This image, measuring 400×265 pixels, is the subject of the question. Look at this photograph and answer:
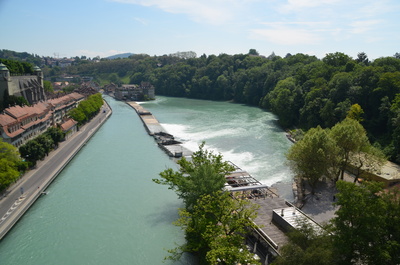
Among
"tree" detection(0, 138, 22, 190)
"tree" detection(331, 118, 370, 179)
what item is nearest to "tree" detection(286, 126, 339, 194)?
"tree" detection(331, 118, 370, 179)

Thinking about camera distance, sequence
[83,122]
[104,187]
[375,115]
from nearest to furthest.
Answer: [104,187] → [375,115] → [83,122]

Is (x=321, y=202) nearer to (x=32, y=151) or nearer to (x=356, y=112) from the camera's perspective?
(x=356, y=112)

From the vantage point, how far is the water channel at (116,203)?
57.3 ft

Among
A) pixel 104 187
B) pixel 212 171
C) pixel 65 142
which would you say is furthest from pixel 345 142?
pixel 65 142

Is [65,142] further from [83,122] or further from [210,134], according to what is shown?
[210,134]

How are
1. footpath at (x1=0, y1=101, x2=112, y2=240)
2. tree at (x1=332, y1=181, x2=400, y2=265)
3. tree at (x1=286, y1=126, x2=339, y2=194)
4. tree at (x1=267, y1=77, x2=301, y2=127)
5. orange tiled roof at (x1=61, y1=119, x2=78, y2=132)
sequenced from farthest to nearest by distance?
tree at (x1=267, y1=77, x2=301, y2=127), orange tiled roof at (x1=61, y1=119, x2=78, y2=132), tree at (x1=286, y1=126, x2=339, y2=194), footpath at (x1=0, y1=101, x2=112, y2=240), tree at (x1=332, y1=181, x2=400, y2=265)

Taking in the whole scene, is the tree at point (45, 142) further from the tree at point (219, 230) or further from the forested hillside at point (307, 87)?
the forested hillside at point (307, 87)

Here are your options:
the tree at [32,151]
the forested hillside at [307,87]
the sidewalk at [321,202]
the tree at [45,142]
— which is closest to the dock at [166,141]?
the tree at [45,142]

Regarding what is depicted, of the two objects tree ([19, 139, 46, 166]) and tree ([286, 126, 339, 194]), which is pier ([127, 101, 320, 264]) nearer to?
tree ([286, 126, 339, 194])

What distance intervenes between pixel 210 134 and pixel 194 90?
5914 centimetres

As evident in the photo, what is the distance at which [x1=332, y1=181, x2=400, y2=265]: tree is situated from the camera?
10133mm

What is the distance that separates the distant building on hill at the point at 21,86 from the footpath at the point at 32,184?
1058 centimetres

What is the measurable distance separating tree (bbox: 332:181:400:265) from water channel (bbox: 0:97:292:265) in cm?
875

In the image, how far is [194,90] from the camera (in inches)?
4045
